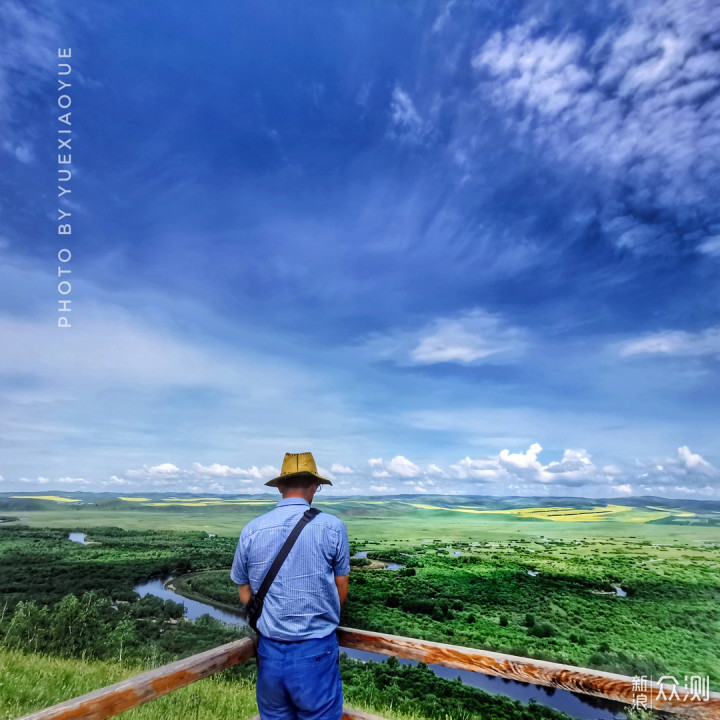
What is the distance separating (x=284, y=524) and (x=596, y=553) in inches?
2976

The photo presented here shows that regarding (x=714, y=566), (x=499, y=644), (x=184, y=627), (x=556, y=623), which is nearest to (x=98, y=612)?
(x=184, y=627)

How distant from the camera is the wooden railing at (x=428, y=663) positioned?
2.03 metres

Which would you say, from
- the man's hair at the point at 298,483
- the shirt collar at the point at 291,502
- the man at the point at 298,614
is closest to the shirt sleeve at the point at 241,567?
the man at the point at 298,614

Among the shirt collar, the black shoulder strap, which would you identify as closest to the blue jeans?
the black shoulder strap

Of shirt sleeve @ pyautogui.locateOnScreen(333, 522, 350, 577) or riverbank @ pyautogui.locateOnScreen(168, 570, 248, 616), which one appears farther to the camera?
riverbank @ pyautogui.locateOnScreen(168, 570, 248, 616)

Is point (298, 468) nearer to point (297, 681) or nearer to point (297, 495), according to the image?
point (297, 495)

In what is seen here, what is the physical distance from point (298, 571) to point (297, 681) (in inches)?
22.2

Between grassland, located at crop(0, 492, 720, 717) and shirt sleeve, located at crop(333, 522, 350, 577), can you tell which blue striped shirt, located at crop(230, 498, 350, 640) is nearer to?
shirt sleeve, located at crop(333, 522, 350, 577)

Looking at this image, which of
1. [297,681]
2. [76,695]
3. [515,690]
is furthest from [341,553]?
[515,690]

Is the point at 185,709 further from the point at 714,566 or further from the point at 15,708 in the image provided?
the point at 714,566

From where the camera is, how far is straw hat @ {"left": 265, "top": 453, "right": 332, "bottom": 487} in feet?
9.05

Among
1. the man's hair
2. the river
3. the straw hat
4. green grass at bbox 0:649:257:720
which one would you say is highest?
the straw hat

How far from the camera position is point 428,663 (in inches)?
95.8

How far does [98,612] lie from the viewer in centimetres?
3975
